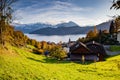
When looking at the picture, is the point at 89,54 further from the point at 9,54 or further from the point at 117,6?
the point at 117,6

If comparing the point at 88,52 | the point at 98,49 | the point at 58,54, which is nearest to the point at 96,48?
the point at 98,49

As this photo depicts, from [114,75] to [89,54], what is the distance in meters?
49.3

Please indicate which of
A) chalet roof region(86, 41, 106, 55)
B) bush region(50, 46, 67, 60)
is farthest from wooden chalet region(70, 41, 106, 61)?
bush region(50, 46, 67, 60)

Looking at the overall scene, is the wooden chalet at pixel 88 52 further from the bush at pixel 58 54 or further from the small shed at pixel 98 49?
the bush at pixel 58 54

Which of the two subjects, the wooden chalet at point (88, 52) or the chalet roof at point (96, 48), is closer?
the wooden chalet at point (88, 52)

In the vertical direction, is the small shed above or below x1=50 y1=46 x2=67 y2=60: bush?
above

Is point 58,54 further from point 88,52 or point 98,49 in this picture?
point 98,49

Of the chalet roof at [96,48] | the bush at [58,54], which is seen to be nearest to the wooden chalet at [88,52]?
the chalet roof at [96,48]

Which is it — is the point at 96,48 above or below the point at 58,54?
above

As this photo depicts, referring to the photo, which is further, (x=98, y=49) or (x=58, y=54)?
(x=58, y=54)

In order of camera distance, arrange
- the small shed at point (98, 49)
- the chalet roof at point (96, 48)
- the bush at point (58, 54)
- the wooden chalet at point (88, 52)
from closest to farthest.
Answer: the small shed at point (98, 49) < the wooden chalet at point (88, 52) < the chalet roof at point (96, 48) < the bush at point (58, 54)

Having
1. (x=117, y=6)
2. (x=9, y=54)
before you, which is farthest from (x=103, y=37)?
(x=117, y=6)

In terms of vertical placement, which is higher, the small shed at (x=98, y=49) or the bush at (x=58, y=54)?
the small shed at (x=98, y=49)

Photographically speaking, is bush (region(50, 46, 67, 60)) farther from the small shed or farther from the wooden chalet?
the small shed
